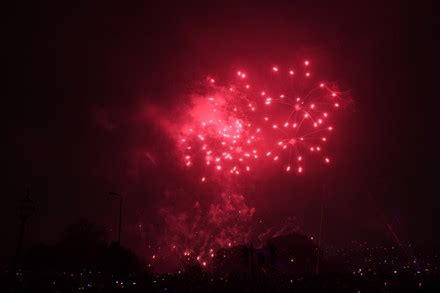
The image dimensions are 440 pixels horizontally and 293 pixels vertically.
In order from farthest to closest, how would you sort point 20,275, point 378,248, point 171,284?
point 378,248 → point 20,275 → point 171,284

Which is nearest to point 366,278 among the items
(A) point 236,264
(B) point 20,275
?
(A) point 236,264

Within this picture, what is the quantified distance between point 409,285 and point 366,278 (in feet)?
4.84

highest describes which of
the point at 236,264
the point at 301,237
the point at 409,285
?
the point at 301,237

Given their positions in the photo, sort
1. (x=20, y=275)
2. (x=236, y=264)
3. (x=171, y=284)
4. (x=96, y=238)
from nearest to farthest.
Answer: (x=171, y=284)
(x=20, y=275)
(x=236, y=264)
(x=96, y=238)

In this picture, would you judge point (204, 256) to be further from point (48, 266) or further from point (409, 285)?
point (409, 285)

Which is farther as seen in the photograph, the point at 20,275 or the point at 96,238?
the point at 96,238

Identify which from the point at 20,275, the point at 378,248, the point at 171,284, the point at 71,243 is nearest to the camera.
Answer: the point at 171,284

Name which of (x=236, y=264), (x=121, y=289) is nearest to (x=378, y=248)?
(x=236, y=264)

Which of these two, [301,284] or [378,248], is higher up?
[378,248]

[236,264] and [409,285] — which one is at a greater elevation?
[236,264]

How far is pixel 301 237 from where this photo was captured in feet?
85.3

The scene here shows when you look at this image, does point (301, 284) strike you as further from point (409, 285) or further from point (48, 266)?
point (48, 266)

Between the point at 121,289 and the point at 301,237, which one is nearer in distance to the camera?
the point at 121,289

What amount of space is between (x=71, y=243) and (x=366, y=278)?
21.9 meters
